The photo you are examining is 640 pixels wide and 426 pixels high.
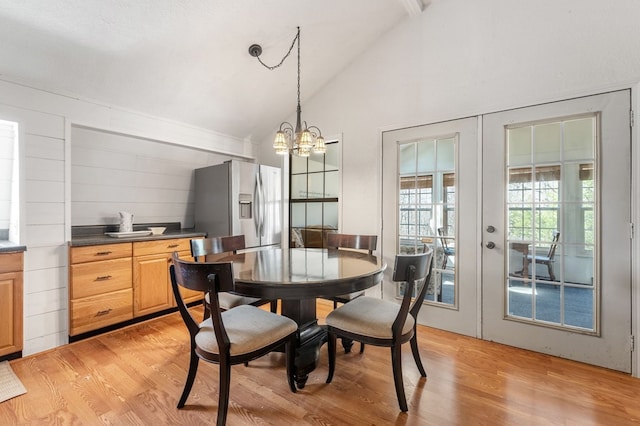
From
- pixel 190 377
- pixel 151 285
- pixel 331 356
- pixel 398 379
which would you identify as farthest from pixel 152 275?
pixel 398 379

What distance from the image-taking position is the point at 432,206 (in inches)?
116

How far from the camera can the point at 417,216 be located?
3033mm

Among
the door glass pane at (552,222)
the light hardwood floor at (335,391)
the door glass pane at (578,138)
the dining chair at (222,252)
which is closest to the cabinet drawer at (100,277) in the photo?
the light hardwood floor at (335,391)

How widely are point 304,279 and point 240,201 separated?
84.5 inches

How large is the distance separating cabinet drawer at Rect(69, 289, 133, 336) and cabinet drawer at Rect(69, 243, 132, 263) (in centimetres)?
34

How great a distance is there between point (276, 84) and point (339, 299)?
2553 millimetres

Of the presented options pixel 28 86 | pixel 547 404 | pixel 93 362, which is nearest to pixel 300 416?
pixel 547 404

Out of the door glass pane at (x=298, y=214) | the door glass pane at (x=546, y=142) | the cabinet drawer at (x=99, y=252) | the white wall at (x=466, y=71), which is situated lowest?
the cabinet drawer at (x=99, y=252)

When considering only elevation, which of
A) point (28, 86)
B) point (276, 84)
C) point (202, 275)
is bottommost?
point (202, 275)

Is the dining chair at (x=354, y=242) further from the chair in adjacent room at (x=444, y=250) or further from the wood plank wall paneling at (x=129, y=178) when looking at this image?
the wood plank wall paneling at (x=129, y=178)

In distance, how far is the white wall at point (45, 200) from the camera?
2.37m

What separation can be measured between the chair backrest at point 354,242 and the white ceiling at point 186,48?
1961mm

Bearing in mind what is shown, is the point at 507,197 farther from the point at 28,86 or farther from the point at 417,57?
the point at 28,86

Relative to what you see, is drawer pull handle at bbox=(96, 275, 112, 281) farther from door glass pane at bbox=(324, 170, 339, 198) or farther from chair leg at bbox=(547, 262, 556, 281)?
chair leg at bbox=(547, 262, 556, 281)
